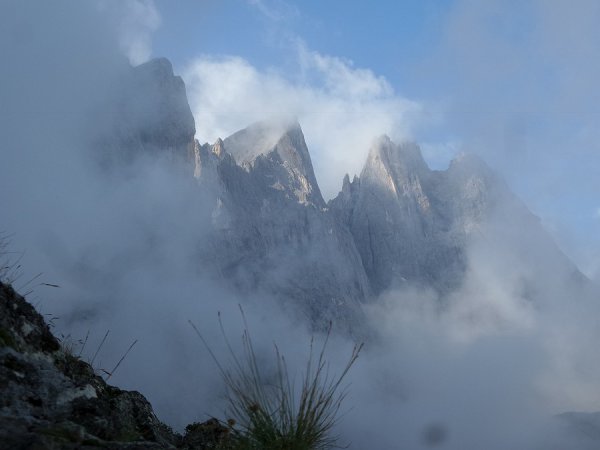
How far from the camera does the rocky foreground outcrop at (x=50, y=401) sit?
10.7 ft

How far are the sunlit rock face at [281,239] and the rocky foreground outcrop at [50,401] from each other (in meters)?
117

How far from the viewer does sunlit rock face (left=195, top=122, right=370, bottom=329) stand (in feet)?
415

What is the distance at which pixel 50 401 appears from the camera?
13.4 feet

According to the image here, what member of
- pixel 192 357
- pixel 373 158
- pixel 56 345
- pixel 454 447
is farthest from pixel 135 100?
pixel 56 345

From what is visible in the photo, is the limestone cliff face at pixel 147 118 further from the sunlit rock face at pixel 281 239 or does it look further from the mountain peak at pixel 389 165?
the mountain peak at pixel 389 165

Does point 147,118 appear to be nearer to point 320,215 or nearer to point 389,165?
point 320,215

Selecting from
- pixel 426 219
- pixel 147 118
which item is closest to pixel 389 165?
pixel 426 219

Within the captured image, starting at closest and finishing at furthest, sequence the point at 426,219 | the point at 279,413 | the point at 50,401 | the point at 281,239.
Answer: the point at 50,401, the point at 279,413, the point at 281,239, the point at 426,219

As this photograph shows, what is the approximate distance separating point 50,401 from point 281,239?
130715 millimetres

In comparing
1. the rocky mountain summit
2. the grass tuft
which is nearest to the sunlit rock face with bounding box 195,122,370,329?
the rocky mountain summit

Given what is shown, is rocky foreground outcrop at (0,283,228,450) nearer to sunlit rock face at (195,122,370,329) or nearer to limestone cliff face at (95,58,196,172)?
sunlit rock face at (195,122,370,329)

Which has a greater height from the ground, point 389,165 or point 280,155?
point 389,165

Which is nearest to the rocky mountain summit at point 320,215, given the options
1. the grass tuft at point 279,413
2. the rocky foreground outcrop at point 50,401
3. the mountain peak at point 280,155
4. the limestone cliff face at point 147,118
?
the limestone cliff face at point 147,118

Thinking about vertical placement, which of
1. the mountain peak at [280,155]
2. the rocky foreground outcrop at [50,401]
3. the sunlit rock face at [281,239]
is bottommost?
the rocky foreground outcrop at [50,401]
